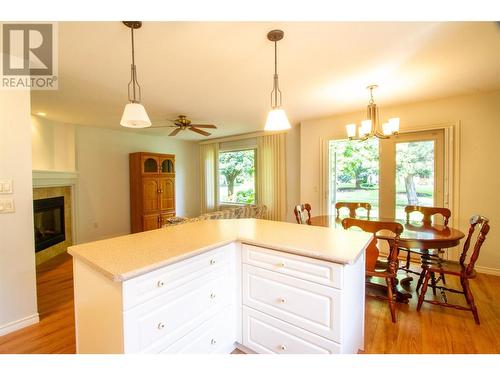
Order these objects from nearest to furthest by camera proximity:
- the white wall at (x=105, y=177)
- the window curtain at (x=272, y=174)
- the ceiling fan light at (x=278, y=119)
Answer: the ceiling fan light at (x=278, y=119) < the white wall at (x=105, y=177) < the window curtain at (x=272, y=174)

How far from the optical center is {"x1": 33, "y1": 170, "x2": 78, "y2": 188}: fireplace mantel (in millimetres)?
3280

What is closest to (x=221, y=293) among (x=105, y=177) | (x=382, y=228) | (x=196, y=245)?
(x=196, y=245)

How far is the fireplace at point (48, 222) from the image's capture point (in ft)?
11.5

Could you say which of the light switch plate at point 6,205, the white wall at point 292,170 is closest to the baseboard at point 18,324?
the light switch plate at point 6,205

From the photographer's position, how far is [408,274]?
2975mm

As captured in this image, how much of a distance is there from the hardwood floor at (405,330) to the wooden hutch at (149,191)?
8.31ft

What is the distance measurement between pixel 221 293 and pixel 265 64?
6.65 ft

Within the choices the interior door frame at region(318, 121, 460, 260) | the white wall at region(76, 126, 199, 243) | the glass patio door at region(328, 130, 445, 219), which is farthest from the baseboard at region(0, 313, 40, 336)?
the interior door frame at region(318, 121, 460, 260)

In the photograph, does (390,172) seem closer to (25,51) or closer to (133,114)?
(133,114)

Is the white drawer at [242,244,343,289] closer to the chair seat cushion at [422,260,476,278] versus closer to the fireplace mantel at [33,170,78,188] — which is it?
the chair seat cushion at [422,260,476,278]

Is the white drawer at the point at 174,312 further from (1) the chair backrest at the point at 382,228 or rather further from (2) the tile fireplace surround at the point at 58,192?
(2) the tile fireplace surround at the point at 58,192

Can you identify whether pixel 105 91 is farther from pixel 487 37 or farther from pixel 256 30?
pixel 487 37
